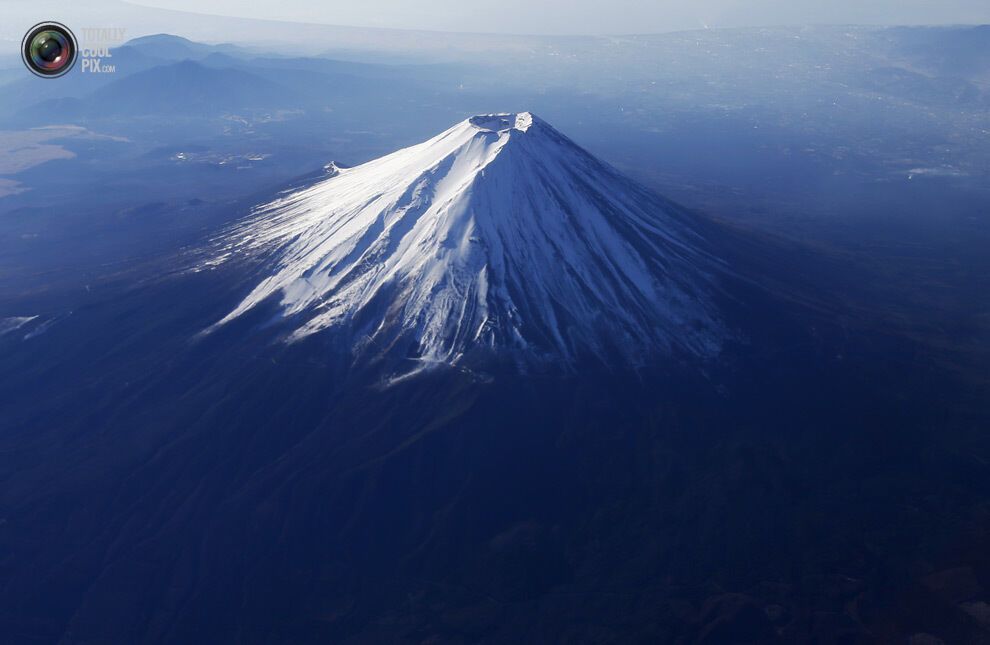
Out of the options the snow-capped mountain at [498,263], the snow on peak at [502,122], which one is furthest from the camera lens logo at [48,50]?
the snow on peak at [502,122]

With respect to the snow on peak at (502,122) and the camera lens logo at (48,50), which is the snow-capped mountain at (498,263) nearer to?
the snow on peak at (502,122)

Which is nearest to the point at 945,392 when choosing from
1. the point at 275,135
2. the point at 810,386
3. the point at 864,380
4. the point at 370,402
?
the point at 864,380

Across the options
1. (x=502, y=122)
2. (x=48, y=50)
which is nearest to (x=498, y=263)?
(x=502, y=122)

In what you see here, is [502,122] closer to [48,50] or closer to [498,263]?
[498,263]

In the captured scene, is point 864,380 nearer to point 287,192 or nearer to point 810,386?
point 810,386

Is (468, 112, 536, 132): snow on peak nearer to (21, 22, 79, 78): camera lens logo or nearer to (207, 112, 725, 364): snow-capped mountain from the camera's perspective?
(207, 112, 725, 364): snow-capped mountain

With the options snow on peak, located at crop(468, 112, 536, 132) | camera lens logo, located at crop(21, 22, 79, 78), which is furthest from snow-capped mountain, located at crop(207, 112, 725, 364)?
camera lens logo, located at crop(21, 22, 79, 78)
